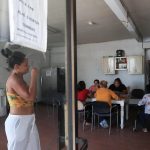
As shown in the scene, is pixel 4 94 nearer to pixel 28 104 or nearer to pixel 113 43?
pixel 28 104

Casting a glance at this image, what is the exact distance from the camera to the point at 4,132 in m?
1.62

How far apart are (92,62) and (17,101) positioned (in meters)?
7.37

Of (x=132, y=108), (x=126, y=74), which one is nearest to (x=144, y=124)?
(x=132, y=108)

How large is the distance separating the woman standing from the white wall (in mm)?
6558

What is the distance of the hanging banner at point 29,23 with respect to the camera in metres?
0.88

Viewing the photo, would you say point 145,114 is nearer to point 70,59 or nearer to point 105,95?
point 105,95

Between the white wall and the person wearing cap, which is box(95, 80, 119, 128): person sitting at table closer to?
the person wearing cap

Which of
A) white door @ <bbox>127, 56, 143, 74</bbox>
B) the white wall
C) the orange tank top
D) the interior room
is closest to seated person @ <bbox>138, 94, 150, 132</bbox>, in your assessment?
the interior room

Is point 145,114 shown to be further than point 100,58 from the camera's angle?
No

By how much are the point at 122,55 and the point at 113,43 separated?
62 centimetres

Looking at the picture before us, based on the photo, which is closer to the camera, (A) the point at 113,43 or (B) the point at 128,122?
(B) the point at 128,122

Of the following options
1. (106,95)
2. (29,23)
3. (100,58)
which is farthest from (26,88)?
(100,58)

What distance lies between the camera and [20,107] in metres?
1.55

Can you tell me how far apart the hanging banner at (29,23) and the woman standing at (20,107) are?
0.79ft
